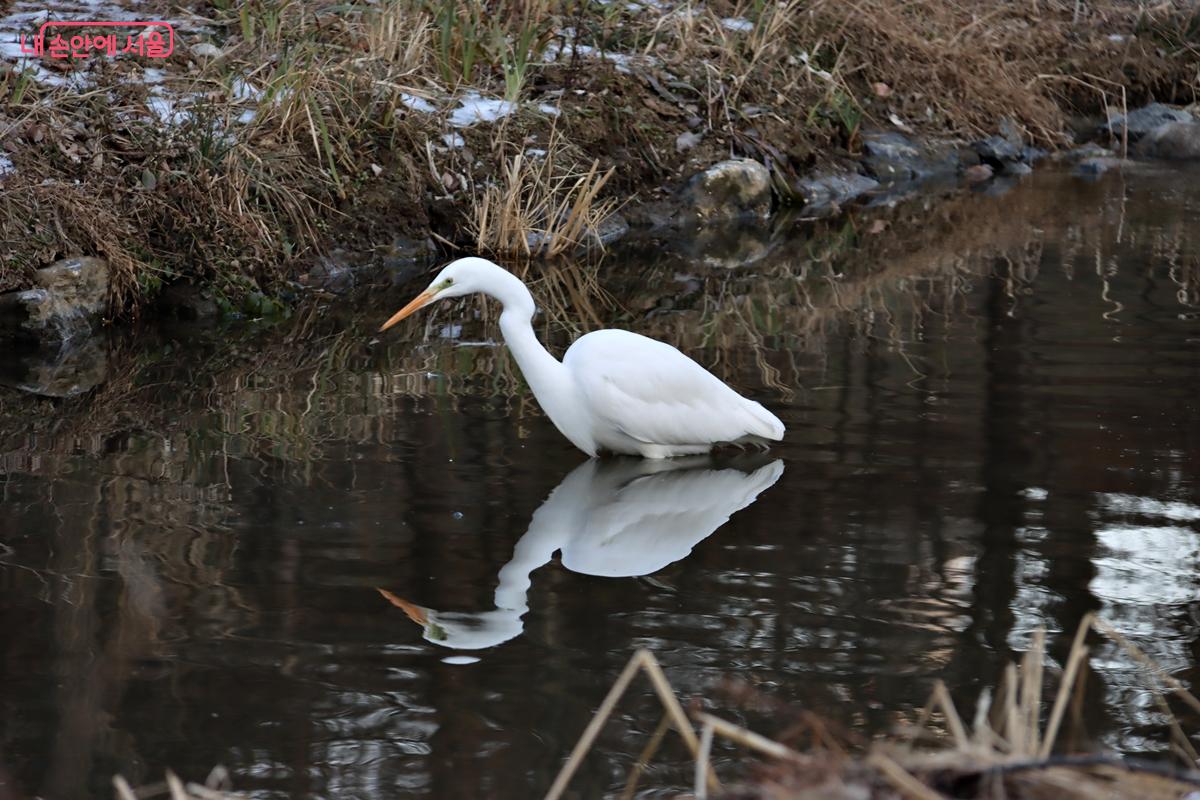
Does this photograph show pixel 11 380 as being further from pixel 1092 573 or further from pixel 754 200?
pixel 754 200

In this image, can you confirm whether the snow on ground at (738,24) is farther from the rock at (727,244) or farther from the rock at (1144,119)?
the rock at (1144,119)

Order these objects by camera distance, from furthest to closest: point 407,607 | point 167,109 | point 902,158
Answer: point 902,158, point 167,109, point 407,607

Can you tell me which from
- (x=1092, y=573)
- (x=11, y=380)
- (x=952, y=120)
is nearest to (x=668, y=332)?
(x=11, y=380)

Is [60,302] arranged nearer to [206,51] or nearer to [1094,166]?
[206,51]

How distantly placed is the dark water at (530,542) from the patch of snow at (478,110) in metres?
2.90

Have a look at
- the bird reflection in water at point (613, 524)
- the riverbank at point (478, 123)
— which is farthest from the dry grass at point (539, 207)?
the bird reflection in water at point (613, 524)

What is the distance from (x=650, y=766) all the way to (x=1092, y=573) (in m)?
1.84

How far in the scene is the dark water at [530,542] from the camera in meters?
3.71

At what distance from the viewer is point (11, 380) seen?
24.3ft

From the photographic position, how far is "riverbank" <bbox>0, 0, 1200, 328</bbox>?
8.98 metres

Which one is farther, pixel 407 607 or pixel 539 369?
pixel 539 369

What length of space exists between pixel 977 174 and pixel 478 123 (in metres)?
5.35

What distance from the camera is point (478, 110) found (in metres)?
11.3

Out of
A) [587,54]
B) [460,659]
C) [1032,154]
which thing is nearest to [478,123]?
[587,54]
